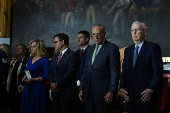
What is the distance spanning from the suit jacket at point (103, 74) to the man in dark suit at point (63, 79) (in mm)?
587

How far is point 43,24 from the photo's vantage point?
976 cm

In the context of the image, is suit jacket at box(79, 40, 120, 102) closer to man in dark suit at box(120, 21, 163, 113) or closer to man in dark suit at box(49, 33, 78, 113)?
man in dark suit at box(120, 21, 163, 113)

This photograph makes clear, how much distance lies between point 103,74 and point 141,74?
1.94 ft

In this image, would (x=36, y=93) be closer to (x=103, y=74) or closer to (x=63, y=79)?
(x=63, y=79)

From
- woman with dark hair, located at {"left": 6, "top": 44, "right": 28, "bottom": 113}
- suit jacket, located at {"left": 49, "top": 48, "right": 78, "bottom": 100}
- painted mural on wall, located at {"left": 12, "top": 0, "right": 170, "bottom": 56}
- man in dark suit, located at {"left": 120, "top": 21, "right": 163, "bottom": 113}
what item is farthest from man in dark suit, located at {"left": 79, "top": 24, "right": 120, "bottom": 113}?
painted mural on wall, located at {"left": 12, "top": 0, "right": 170, "bottom": 56}

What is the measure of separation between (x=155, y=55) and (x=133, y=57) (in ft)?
1.09

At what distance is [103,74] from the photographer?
3428 millimetres

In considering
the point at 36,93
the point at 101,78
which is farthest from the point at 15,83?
the point at 101,78

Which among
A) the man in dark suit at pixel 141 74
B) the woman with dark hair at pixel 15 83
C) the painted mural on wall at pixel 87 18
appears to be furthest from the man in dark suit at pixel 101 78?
the painted mural on wall at pixel 87 18

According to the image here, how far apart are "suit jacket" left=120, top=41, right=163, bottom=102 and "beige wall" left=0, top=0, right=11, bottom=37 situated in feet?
25.0

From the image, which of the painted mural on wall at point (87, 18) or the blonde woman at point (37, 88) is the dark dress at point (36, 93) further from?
the painted mural on wall at point (87, 18)

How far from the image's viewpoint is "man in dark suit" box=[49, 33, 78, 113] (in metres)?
4.02

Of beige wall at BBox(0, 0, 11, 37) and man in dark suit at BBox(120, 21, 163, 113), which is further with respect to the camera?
beige wall at BBox(0, 0, 11, 37)

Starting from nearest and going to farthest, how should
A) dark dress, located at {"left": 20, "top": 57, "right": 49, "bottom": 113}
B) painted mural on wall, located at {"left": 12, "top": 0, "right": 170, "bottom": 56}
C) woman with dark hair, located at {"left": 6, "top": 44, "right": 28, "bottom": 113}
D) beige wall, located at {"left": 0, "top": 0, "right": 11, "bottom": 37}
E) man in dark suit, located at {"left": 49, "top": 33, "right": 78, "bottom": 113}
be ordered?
man in dark suit, located at {"left": 49, "top": 33, "right": 78, "bottom": 113}, dark dress, located at {"left": 20, "top": 57, "right": 49, "bottom": 113}, woman with dark hair, located at {"left": 6, "top": 44, "right": 28, "bottom": 113}, painted mural on wall, located at {"left": 12, "top": 0, "right": 170, "bottom": 56}, beige wall, located at {"left": 0, "top": 0, "right": 11, "bottom": 37}
